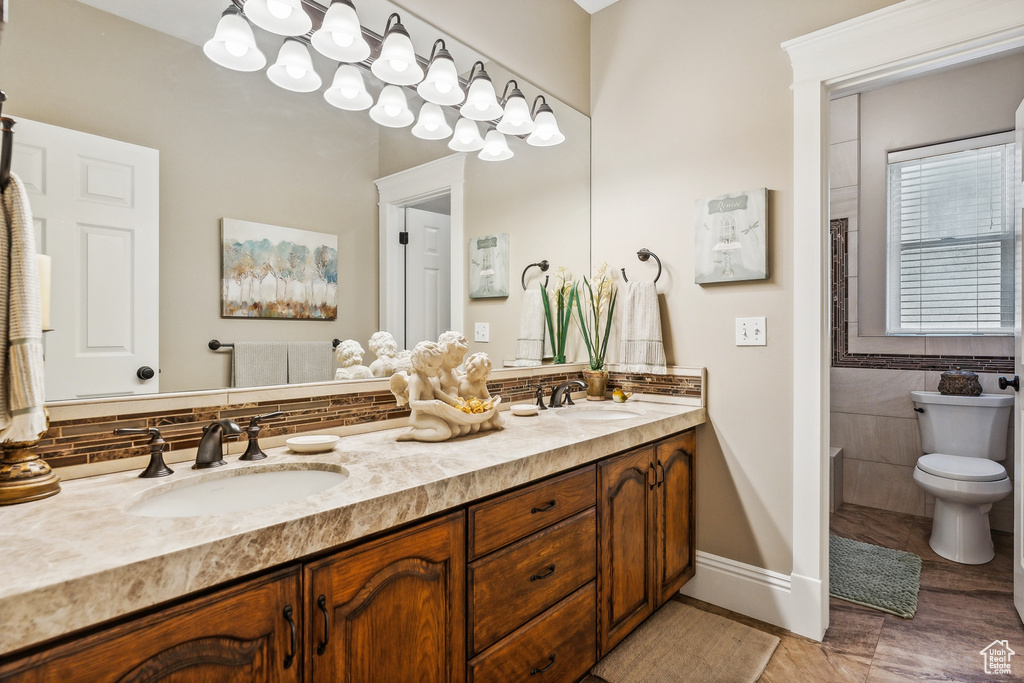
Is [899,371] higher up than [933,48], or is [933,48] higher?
[933,48]

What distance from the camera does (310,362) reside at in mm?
1540

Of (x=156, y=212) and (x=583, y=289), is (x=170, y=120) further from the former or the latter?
(x=583, y=289)

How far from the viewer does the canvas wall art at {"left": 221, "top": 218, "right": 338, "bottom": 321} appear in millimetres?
1385

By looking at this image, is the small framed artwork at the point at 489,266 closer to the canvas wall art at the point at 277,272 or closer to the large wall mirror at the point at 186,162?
the large wall mirror at the point at 186,162

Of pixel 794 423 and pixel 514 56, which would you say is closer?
pixel 794 423

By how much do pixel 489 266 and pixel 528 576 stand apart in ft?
4.11

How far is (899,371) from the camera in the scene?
3.21 metres

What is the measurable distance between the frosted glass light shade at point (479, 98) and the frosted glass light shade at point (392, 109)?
0.30 metres

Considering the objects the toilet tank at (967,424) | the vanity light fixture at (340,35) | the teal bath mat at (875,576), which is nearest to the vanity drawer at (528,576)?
the teal bath mat at (875,576)

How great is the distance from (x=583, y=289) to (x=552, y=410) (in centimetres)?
69

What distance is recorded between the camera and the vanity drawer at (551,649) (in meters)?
1.27

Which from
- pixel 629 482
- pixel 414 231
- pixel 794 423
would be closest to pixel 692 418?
pixel 794 423

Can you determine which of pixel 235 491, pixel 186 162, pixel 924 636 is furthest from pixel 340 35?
pixel 924 636

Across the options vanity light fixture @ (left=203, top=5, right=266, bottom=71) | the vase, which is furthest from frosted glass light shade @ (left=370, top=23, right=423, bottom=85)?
the vase
